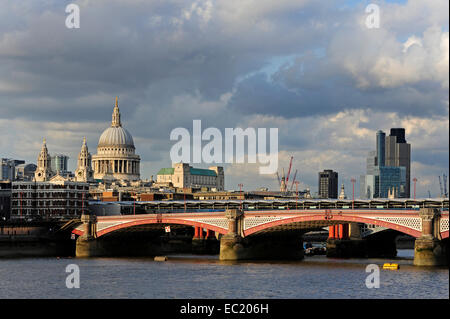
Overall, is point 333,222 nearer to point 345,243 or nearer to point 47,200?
point 345,243

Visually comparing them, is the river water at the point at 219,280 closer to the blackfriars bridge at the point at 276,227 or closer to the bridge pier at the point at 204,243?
the blackfriars bridge at the point at 276,227

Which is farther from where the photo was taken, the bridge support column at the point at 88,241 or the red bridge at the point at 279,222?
the bridge support column at the point at 88,241

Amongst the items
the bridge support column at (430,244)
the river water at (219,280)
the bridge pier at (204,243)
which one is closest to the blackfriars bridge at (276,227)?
the bridge support column at (430,244)

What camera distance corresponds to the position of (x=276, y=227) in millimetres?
93125

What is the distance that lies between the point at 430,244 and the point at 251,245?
69.3ft

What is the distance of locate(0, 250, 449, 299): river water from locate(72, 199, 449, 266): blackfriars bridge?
144 inches

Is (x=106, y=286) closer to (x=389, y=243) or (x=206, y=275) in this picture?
(x=206, y=275)

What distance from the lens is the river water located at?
6053 centimetres

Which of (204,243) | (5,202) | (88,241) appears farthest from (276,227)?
(5,202)

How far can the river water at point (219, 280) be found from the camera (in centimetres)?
6053

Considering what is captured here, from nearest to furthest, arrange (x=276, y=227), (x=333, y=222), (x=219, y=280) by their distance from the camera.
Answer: (x=219, y=280), (x=333, y=222), (x=276, y=227)

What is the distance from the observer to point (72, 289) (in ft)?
211
